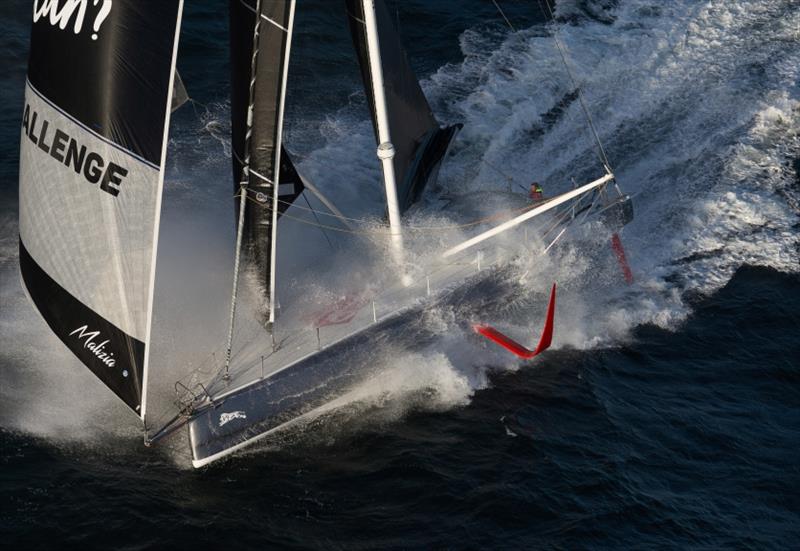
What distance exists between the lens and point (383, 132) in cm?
1775

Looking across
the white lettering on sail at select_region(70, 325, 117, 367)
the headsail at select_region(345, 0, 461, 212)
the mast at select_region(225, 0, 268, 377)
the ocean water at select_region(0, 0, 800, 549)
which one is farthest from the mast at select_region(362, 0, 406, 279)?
the white lettering on sail at select_region(70, 325, 117, 367)

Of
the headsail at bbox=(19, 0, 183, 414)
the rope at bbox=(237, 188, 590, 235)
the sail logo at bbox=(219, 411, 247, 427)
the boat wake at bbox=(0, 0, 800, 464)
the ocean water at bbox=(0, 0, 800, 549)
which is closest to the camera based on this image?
the headsail at bbox=(19, 0, 183, 414)

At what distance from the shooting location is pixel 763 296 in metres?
20.4

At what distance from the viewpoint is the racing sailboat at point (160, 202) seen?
14102 millimetres

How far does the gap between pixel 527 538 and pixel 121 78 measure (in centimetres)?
792

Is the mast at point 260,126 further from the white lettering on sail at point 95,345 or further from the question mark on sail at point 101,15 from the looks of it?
the question mark on sail at point 101,15

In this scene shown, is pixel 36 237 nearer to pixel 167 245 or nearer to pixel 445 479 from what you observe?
pixel 167 245

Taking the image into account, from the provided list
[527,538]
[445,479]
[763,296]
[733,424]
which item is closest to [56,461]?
[445,479]

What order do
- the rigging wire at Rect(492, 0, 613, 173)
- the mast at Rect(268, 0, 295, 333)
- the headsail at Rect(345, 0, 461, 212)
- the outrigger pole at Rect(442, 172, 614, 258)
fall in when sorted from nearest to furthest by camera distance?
the mast at Rect(268, 0, 295, 333)
the headsail at Rect(345, 0, 461, 212)
the outrigger pole at Rect(442, 172, 614, 258)
the rigging wire at Rect(492, 0, 613, 173)

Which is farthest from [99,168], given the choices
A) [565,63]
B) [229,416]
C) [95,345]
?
[565,63]

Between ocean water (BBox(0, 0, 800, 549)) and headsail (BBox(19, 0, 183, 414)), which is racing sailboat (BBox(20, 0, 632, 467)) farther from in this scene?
ocean water (BBox(0, 0, 800, 549))

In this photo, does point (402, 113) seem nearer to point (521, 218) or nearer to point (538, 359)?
point (521, 218)

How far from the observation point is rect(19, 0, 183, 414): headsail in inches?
549

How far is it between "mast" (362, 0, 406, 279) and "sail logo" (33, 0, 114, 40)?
14.3ft
